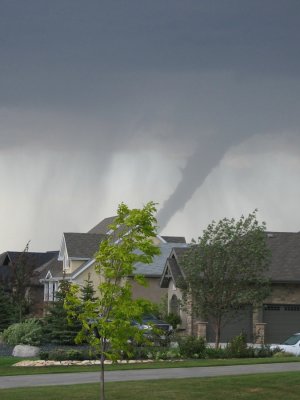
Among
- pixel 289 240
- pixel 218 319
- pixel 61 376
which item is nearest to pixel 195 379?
pixel 61 376

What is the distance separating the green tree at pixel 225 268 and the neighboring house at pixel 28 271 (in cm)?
1805

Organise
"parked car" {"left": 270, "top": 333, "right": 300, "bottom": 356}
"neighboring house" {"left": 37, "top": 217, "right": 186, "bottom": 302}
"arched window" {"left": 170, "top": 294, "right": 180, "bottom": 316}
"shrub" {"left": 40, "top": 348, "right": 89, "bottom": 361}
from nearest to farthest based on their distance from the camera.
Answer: "shrub" {"left": 40, "top": 348, "right": 89, "bottom": 361}, "parked car" {"left": 270, "top": 333, "right": 300, "bottom": 356}, "arched window" {"left": 170, "top": 294, "right": 180, "bottom": 316}, "neighboring house" {"left": 37, "top": 217, "right": 186, "bottom": 302}

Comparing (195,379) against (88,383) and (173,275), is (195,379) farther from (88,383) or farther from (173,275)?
(173,275)

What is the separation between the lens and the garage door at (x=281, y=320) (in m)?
49.8

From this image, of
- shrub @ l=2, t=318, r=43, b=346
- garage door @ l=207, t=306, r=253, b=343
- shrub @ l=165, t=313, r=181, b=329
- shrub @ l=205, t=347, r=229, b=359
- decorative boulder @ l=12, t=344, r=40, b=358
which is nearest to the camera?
shrub @ l=205, t=347, r=229, b=359

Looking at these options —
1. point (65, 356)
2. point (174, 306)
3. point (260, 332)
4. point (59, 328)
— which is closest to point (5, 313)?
point (174, 306)

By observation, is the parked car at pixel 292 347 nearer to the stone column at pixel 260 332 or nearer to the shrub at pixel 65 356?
the stone column at pixel 260 332

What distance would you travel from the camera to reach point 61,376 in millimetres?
28156

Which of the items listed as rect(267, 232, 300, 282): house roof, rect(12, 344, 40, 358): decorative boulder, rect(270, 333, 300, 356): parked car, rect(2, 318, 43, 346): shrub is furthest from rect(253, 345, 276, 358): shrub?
rect(267, 232, 300, 282): house roof

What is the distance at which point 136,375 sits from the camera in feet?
90.6

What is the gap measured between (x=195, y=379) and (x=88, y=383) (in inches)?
126

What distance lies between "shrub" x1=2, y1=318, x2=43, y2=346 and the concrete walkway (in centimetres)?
1386

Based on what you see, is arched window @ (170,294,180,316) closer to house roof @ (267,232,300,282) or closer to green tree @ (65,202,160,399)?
house roof @ (267,232,300,282)

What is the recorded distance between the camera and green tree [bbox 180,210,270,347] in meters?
44.4
